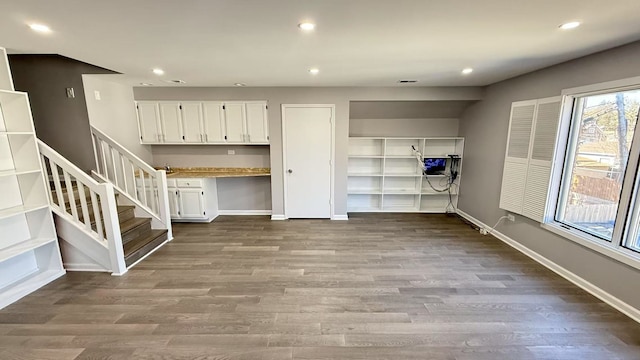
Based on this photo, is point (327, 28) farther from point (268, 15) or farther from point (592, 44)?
point (592, 44)

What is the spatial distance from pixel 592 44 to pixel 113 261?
200 inches

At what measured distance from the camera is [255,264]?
3.15 meters

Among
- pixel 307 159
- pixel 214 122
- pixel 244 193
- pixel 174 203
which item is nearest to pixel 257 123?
pixel 214 122

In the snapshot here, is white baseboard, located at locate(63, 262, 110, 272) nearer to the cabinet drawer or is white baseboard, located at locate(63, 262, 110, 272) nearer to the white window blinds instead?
the cabinet drawer

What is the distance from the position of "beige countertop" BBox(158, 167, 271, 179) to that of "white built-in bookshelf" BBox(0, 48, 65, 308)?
182cm

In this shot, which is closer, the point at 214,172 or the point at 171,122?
the point at 171,122

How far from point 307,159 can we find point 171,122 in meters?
2.45

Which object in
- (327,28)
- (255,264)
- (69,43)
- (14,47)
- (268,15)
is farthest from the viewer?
(255,264)

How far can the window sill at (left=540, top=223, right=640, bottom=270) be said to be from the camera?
225 centimetres

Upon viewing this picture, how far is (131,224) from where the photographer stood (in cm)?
356

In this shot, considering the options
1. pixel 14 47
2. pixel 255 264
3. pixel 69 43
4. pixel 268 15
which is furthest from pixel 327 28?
pixel 14 47

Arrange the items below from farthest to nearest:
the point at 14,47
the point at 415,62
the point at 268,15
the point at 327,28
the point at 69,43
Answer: the point at 415,62, the point at 14,47, the point at 69,43, the point at 327,28, the point at 268,15

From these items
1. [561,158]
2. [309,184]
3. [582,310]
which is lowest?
[582,310]

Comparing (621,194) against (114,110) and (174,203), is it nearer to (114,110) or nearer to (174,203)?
(174,203)
